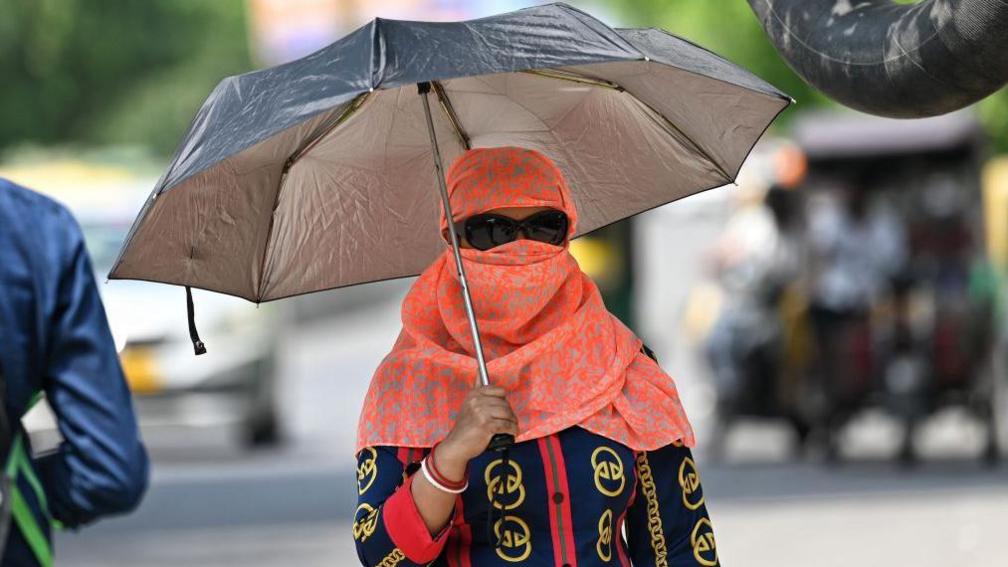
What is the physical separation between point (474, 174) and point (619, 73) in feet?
1.29

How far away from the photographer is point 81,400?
3.58 meters

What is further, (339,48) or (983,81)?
(339,48)

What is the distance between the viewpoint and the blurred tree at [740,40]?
24688 millimetres

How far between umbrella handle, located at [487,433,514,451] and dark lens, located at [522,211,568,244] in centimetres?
39

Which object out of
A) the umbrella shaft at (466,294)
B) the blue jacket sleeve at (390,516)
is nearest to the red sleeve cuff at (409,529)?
the blue jacket sleeve at (390,516)

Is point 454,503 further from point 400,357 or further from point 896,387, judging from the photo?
point 896,387

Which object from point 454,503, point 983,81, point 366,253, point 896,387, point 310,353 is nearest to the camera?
point 983,81

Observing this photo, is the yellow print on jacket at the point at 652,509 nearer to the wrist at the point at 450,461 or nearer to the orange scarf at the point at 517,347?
the orange scarf at the point at 517,347

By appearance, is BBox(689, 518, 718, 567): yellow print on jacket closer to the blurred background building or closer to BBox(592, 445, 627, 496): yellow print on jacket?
BBox(592, 445, 627, 496): yellow print on jacket

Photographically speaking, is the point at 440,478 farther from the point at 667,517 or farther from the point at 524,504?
the point at 667,517

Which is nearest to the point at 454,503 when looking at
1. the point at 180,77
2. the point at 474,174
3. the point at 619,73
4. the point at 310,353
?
the point at 474,174

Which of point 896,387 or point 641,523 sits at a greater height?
point 641,523

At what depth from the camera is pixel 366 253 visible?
406 centimetres

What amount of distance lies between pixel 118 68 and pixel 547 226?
38.5 m
